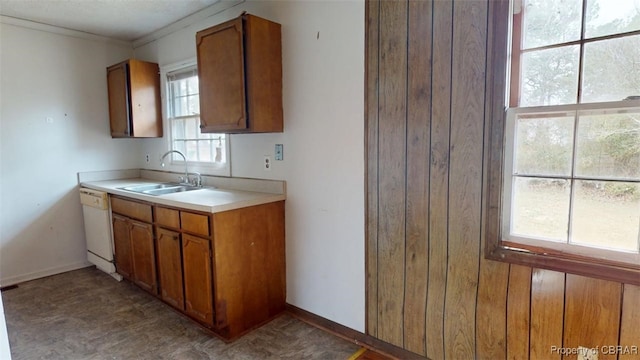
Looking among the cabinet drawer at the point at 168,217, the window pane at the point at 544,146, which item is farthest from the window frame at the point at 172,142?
the window pane at the point at 544,146

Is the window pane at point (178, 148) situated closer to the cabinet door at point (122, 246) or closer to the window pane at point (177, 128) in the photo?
the window pane at point (177, 128)

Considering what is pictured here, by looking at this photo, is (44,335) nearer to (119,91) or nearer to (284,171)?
(284,171)

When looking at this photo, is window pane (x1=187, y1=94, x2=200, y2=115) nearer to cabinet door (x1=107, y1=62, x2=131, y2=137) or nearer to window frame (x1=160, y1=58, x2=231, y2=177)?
window frame (x1=160, y1=58, x2=231, y2=177)

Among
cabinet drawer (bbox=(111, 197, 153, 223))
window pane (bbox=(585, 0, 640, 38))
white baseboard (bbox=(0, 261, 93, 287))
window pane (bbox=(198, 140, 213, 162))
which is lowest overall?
white baseboard (bbox=(0, 261, 93, 287))

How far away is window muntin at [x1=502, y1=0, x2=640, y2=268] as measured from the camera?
139cm

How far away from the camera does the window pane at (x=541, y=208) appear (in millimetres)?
1536

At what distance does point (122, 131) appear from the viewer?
12.0 feet

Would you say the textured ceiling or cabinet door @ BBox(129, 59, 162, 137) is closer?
the textured ceiling

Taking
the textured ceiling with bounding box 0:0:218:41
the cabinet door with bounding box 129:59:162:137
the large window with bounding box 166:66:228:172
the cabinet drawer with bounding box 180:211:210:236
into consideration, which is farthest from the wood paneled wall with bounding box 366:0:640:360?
the cabinet door with bounding box 129:59:162:137

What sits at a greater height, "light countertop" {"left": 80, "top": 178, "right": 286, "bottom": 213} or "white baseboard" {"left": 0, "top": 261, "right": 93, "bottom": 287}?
"light countertop" {"left": 80, "top": 178, "right": 286, "bottom": 213}

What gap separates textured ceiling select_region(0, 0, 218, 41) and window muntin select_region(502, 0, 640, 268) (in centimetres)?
240

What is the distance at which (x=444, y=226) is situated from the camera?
1.83m

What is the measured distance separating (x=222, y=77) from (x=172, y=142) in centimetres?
149

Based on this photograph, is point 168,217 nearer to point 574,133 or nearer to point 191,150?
point 191,150
